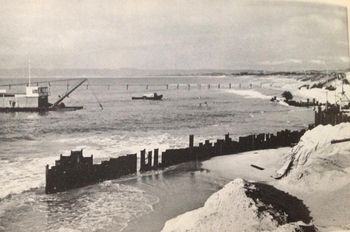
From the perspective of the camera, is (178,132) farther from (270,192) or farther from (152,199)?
(270,192)

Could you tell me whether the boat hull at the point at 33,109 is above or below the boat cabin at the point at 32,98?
below

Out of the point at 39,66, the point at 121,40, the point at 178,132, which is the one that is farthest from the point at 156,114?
the point at 39,66

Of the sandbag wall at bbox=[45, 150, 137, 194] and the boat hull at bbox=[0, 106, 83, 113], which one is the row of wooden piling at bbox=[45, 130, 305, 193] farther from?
the boat hull at bbox=[0, 106, 83, 113]

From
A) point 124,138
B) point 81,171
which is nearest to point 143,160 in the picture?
point 124,138

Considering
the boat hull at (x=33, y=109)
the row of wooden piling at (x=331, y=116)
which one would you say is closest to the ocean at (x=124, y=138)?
the boat hull at (x=33, y=109)

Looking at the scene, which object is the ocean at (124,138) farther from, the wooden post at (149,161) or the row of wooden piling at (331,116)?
the row of wooden piling at (331,116)

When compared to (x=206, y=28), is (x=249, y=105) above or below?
below
